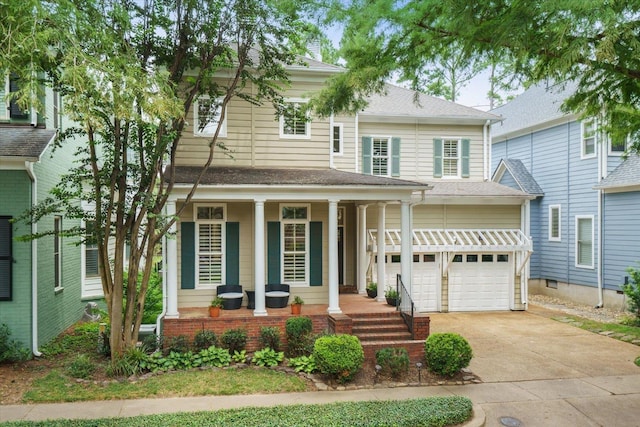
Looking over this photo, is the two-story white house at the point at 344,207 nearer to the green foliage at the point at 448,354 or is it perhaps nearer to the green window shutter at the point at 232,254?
the green window shutter at the point at 232,254

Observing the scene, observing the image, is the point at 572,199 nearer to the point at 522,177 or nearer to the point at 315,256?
the point at 522,177

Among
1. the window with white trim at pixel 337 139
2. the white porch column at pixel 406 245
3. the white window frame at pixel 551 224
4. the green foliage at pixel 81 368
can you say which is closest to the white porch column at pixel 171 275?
the green foliage at pixel 81 368

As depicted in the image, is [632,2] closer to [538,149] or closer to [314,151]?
[314,151]

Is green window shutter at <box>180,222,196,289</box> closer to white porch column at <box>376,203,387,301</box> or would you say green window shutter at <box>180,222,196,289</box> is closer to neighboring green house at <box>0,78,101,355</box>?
neighboring green house at <box>0,78,101,355</box>

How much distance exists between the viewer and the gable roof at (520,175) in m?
18.8

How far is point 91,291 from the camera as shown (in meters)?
14.8

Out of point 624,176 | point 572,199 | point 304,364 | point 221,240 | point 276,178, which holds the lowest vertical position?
point 304,364

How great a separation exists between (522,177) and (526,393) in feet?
42.9

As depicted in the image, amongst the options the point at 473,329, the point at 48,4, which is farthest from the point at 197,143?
the point at 473,329

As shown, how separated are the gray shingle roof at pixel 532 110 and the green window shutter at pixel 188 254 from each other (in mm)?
13591

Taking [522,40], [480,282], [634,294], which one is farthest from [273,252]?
[634,294]

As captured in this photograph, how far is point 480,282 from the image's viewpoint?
1566 cm

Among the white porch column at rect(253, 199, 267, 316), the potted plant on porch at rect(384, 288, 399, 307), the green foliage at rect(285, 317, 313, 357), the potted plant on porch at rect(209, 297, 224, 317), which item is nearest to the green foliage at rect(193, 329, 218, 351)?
the potted plant on porch at rect(209, 297, 224, 317)

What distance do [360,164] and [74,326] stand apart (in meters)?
10.2
